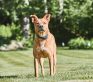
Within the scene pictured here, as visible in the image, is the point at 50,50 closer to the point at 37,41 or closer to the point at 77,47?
the point at 37,41

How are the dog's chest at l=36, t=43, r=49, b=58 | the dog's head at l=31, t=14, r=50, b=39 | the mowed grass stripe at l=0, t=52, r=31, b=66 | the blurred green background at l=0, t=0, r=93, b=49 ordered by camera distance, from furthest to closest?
the blurred green background at l=0, t=0, r=93, b=49 < the mowed grass stripe at l=0, t=52, r=31, b=66 < the dog's chest at l=36, t=43, r=49, b=58 < the dog's head at l=31, t=14, r=50, b=39

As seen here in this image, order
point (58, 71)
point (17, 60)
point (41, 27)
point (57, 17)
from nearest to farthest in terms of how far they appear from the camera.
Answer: point (41, 27) < point (58, 71) < point (17, 60) < point (57, 17)

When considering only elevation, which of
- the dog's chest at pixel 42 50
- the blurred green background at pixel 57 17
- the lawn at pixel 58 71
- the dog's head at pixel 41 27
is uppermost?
the dog's head at pixel 41 27

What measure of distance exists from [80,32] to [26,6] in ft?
27.7

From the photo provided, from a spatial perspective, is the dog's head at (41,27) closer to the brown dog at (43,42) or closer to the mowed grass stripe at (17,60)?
the brown dog at (43,42)

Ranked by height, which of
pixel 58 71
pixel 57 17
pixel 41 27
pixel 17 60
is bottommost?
pixel 57 17

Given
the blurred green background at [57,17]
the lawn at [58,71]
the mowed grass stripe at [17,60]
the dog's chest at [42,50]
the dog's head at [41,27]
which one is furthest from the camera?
the blurred green background at [57,17]

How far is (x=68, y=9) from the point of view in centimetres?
4125

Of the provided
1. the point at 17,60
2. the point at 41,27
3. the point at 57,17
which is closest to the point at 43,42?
the point at 41,27

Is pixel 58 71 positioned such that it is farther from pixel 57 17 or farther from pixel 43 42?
pixel 57 17

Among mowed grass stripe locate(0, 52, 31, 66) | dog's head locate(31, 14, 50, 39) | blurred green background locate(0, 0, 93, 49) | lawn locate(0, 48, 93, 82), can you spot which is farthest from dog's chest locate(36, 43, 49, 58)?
blurred green background locate(0, 0, 93, 49)

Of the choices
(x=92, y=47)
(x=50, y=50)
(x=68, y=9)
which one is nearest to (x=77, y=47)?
(x=92, y=47)

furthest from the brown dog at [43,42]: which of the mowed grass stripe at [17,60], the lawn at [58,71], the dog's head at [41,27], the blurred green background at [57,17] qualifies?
the blurred green background at [57,17]

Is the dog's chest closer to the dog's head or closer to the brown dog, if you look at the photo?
the brown dog
